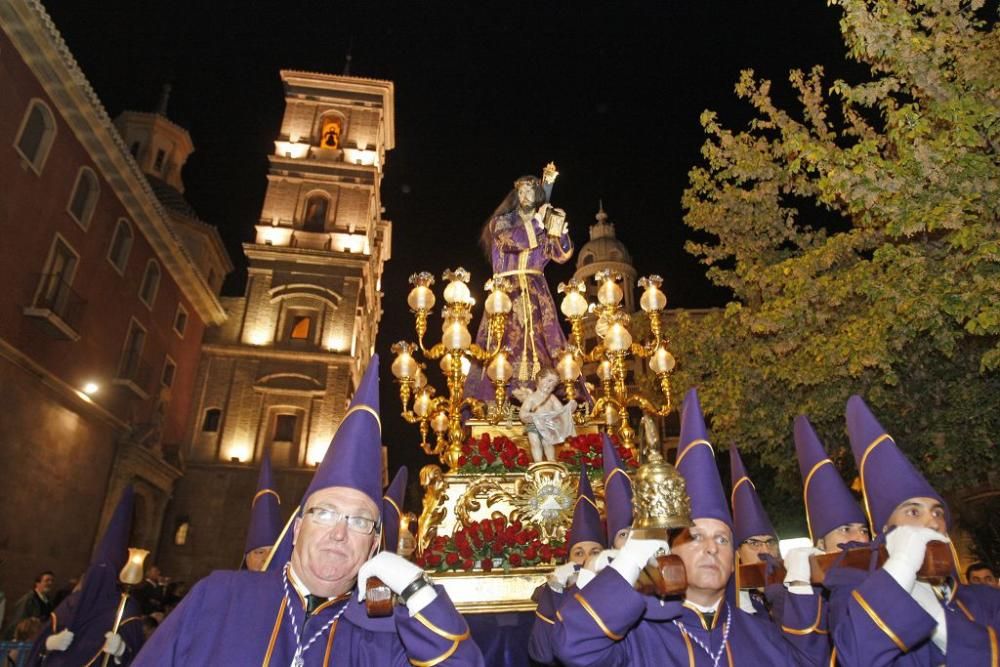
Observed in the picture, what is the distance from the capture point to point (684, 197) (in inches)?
479

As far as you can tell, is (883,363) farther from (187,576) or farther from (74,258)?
(187,576)

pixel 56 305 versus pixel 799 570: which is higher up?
pixel 56 305

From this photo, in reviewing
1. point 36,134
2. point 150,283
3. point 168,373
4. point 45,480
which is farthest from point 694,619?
point 168,373

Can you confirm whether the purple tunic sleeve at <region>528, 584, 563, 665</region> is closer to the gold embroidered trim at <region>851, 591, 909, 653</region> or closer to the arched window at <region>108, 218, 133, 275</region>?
the gold embroidered trim at <region>851, 591, 909, 653</region>

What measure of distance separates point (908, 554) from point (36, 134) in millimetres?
20578

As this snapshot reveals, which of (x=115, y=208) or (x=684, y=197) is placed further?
(x=115, y=208)

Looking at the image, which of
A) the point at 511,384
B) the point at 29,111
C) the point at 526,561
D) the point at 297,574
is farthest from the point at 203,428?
the point at 297,574

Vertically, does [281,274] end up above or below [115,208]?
above

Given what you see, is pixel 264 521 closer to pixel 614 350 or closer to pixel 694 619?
pixel 694 619

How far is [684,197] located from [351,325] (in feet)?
68.2

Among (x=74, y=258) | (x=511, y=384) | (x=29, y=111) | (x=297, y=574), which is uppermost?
(x=29, y=111)

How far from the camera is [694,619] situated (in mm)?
2912

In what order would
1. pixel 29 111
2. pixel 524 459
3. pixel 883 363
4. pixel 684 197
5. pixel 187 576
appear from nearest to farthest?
pixel 524 459 < pixel 883 363 < pixel 684 197 < pixel 29 111 < pixel 187 576

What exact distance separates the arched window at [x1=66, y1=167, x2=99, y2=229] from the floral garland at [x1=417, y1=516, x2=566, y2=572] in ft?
57.8
